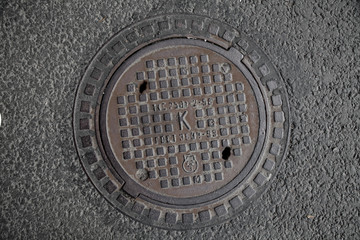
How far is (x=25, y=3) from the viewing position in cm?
199

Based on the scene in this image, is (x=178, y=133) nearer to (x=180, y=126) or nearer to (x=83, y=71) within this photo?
(x=180, y=126)

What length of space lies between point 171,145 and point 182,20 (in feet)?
2.40

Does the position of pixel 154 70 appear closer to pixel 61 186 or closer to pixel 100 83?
pixel 100 83

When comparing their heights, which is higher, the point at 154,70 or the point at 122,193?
the point at 154,70

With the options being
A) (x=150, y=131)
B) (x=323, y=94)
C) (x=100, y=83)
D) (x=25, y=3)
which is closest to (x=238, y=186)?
(x=150, y=131)

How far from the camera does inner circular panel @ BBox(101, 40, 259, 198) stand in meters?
1.91

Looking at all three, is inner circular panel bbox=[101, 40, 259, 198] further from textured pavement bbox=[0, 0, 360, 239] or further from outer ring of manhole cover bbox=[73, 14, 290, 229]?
textured pavement bbox=[0, 0, 360, 239]

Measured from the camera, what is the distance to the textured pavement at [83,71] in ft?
6.32

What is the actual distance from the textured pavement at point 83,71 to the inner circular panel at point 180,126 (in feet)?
0.81

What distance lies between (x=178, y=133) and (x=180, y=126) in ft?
0.14

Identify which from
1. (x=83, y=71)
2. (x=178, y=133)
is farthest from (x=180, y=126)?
(x=83, y=71)

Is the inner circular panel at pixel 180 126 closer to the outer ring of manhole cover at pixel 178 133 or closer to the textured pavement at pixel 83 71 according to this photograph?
the outer ring of manhole cover at pixel 178 133

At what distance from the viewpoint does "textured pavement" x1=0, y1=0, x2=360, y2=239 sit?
6.32 feet

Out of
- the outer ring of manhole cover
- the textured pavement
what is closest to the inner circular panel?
the outer ring of manhole cover
